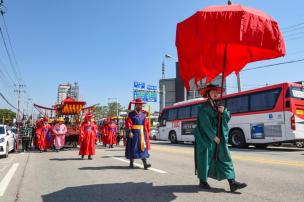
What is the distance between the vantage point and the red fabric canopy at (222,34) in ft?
15.4

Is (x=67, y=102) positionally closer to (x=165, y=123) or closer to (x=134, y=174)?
(x=165, y=123)

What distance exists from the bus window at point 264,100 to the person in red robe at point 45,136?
10.8m

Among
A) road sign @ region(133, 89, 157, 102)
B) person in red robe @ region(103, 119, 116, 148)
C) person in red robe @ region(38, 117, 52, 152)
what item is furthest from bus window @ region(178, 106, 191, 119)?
road sign @ region(133, 89, 157, 102)

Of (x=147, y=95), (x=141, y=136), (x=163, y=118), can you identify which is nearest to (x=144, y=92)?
(x=147, y=95)

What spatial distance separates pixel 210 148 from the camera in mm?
5414

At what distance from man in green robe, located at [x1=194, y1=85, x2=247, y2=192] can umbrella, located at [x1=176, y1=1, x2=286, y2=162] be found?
0.42 feet

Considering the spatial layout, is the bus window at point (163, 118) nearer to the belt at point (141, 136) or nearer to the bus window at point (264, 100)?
the bus window at point (264, 100)

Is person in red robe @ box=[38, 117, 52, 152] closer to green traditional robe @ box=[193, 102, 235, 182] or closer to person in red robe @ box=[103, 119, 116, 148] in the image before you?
person in red robe @ box=[103, 119, 116, 148]

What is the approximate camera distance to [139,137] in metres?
8.35

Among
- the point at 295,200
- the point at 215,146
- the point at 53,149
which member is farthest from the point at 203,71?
the point at 53,149

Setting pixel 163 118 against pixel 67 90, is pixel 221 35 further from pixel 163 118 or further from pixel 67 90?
pixel 67 90

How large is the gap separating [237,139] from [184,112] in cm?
562

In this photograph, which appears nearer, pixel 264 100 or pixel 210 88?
pixel 210 88

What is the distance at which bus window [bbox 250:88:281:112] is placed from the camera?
15.7 metres
